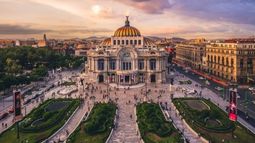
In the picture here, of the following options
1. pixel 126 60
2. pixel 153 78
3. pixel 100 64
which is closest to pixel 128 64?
pixel 126 60

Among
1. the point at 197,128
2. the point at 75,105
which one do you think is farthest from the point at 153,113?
the point at 75,105

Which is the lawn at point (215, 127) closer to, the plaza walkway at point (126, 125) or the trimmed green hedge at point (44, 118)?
the plaza walkway at point (126, 125)

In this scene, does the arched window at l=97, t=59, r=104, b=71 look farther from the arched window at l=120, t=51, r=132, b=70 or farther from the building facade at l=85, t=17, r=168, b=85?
the arched window at l=120, t=51, r=132, b=70

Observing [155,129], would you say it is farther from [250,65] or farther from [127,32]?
[127,32]

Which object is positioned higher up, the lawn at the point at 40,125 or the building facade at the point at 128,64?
the building facade at the point at 128,64

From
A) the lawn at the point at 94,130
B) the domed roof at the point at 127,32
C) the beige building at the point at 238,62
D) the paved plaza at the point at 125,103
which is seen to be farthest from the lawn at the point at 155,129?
the domed roof at the point at 127,32

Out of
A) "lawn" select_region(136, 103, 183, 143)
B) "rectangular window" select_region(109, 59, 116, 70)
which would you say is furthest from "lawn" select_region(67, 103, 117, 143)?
"rectangular window" select_region(109, 59, 116, 70)
